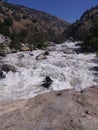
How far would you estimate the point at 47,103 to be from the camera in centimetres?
797

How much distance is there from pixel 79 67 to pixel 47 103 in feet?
53.3

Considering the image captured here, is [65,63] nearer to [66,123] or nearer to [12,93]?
[12,93]

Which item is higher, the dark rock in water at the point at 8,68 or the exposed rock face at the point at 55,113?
the exposed rock face at the point at 55,113

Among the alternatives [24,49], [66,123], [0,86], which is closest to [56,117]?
[66,123]

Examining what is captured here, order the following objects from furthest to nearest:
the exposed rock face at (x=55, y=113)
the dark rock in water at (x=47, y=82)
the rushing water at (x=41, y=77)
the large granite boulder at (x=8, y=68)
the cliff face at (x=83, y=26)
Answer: the cliff face at (x=83, y=26) < the large granite boulder at (x=8, y=68) < the dark rock in water at (x=47, y=82) < the rushing water at (x=41, y=77) < the exposed rock face at (x=55, y=113)

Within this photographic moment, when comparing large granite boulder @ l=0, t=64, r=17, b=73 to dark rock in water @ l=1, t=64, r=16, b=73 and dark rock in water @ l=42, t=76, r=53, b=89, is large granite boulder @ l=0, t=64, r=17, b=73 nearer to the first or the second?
dark rock in water @ l=1, t=64, r=16, b=73

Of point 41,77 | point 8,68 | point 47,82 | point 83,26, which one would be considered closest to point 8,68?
point 8,68

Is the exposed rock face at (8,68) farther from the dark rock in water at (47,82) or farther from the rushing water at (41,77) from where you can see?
the dark rock in water at (47,82)

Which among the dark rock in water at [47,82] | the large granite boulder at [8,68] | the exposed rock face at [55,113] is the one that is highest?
the exposed rock face at [55,113]

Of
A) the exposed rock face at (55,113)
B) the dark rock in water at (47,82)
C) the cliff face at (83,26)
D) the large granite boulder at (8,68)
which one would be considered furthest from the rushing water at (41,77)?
the cliff face at (83,26)

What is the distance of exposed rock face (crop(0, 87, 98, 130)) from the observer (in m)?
6.84

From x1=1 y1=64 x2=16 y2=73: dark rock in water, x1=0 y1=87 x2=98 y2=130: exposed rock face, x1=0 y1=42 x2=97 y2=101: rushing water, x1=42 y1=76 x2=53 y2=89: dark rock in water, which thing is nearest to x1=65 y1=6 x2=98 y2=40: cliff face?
x1=0 y1=42 x2=97 y2=101: rushing water

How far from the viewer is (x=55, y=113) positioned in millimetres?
7344

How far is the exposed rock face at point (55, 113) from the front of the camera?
6836mm
